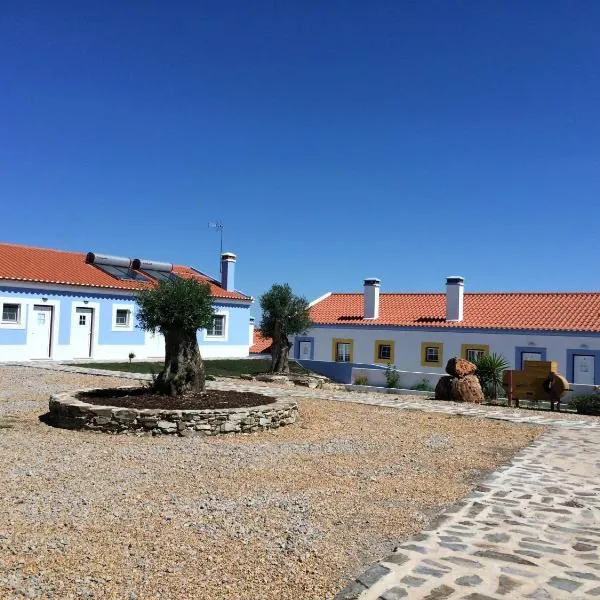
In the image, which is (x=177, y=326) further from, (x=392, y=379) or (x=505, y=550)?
(x=392, y=379)

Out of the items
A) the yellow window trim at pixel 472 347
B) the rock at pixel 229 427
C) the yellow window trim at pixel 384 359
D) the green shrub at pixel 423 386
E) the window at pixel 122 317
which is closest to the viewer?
the rock at pixel 229 427

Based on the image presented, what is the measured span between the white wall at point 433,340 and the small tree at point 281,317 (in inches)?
153

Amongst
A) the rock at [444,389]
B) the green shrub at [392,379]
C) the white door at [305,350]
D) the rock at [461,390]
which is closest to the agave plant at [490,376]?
the rock at [461,390]

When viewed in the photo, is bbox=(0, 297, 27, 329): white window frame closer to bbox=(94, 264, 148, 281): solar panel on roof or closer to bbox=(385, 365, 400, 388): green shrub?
bbox=(94, 264, 148, 281): solar panel on roof

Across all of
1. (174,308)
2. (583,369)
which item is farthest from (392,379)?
(174,308)

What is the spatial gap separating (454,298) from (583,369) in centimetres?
654

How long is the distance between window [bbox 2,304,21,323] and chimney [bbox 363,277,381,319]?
16.2 m

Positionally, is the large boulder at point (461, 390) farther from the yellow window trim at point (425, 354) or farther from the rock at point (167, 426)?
the rock at point (167, 426)

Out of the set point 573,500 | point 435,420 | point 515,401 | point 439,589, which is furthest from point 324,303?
point 439,589

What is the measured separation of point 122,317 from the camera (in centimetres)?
2695

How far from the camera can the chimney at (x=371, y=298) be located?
3059 cm

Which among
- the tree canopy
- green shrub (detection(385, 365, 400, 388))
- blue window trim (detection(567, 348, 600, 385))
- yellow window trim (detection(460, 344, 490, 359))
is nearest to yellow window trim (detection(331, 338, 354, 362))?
yellow window trim (detection(460, 344, 490, 359))

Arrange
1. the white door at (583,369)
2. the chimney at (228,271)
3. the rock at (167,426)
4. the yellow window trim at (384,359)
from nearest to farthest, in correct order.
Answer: the rock at (167,426)
the white door at (583,369)
the yellow window trim at (384,359)
the chimney at (228,271)

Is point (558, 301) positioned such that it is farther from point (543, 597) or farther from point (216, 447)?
point (543, 597)
